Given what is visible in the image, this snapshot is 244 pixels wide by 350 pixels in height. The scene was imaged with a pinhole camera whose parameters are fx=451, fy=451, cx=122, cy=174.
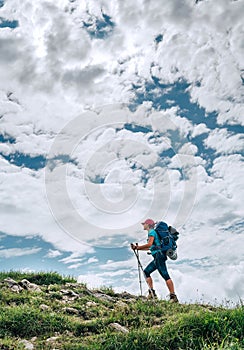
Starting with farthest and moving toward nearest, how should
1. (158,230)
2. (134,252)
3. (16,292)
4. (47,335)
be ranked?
(134,252) < (158,230) < (16,292) < (47,335)

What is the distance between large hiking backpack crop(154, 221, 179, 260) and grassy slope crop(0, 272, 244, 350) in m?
1.69

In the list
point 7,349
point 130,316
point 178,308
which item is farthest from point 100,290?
point 7,349

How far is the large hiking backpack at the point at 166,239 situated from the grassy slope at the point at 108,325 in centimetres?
169

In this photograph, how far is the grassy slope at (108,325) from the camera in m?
8.09

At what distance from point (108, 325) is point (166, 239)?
447cm

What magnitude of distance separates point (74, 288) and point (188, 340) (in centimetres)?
654

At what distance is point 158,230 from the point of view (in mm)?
13445

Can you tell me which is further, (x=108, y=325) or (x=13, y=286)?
(x=13, y=286)

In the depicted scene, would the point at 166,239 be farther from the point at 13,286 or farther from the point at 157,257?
the point at 13,286

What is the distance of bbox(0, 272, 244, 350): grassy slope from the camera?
8.09m

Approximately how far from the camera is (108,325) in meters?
9.37

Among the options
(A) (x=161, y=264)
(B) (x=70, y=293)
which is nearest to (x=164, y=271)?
(A) (x=161, y=264)

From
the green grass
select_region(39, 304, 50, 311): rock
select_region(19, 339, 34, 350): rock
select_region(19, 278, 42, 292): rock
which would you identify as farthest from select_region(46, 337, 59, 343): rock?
the green grass

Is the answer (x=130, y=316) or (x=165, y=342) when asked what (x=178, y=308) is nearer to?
(x=130, y=316)
